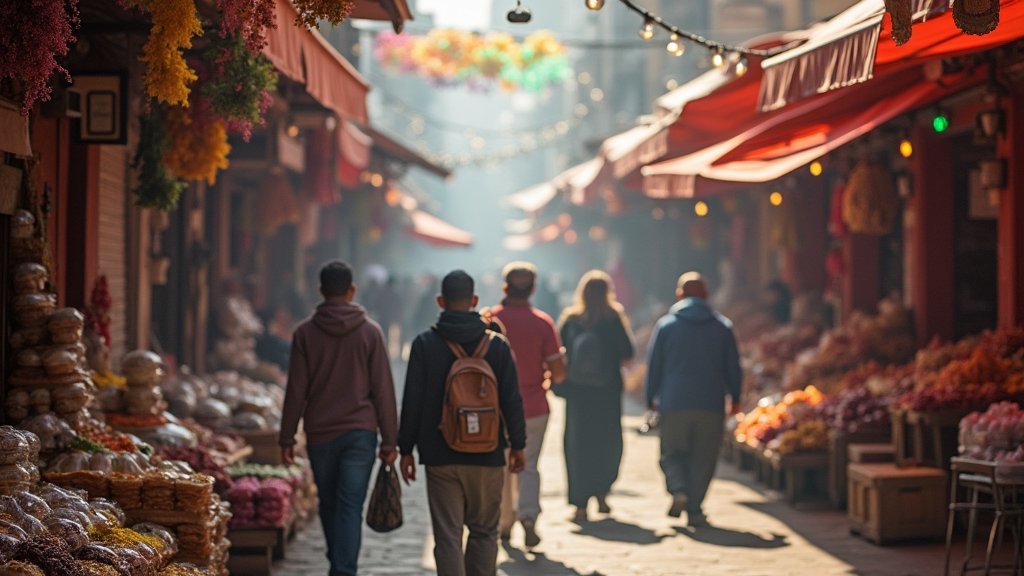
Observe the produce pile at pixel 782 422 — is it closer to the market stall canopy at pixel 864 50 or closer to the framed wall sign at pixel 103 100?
the market stall canopy at pixel 864 50

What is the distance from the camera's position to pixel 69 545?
5.88m

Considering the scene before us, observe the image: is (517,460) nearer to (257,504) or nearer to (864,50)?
(257,504)

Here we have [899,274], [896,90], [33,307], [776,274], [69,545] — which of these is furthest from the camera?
[776,274]

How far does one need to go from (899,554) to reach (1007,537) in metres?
0.99

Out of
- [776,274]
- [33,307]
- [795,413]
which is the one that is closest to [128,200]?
[33,307]

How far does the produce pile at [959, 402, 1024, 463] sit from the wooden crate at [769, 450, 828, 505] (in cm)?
287

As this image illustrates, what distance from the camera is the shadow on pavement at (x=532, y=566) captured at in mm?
9234

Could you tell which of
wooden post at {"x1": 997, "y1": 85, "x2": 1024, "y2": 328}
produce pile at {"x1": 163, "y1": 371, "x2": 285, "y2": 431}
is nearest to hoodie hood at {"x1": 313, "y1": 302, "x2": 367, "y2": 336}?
produce pile at {"x1": 163, "y1": 371, "x2": 285, "y2": 431}

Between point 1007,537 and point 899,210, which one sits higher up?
point 899,210

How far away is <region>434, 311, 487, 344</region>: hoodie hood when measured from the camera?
7648mm

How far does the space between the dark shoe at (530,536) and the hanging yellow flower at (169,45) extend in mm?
4707

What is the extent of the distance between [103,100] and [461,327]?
9.66ft

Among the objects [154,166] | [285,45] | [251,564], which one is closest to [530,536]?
[251,564]

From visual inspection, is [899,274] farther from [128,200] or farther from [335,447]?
[335,447]
